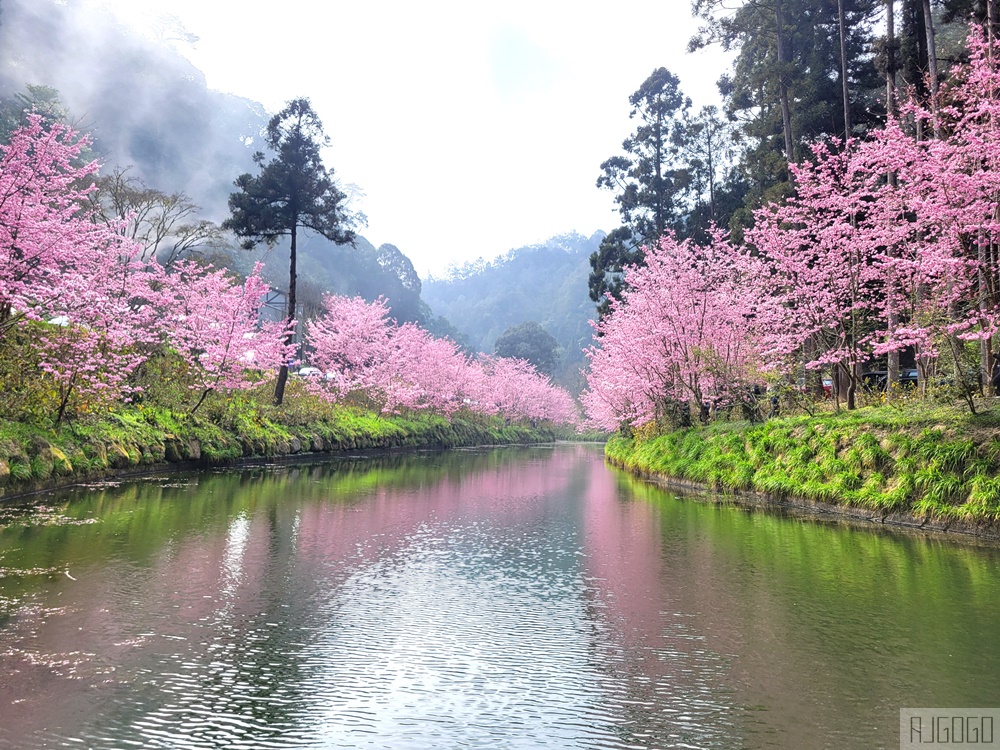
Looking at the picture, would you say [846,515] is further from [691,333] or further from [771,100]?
[771,100]

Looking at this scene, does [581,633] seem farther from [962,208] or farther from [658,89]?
[658,89]

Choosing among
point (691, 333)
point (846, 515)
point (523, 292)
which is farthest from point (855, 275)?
point (523, 292)

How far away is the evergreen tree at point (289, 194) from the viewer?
30609 millimetres

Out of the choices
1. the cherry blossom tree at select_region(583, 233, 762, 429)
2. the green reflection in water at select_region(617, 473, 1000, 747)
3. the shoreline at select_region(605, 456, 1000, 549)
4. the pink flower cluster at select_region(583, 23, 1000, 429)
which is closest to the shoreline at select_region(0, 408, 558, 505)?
the green reflection in water at select_region(617, 473, 1000, 747)

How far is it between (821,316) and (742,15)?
1591 cm

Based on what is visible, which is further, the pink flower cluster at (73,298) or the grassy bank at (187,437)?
the grassy bank at (187,437)

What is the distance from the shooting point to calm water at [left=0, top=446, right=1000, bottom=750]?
4125 millimetres

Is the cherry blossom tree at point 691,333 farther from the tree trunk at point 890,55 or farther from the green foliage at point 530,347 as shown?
the green foliage at point 530,347

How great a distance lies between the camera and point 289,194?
31.2 metres

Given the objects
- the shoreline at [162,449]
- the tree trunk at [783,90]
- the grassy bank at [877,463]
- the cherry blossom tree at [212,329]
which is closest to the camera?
the grassy bank at [877,463]

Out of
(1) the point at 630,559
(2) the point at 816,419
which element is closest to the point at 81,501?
(1) the point at 630,559

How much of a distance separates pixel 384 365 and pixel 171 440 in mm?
22206

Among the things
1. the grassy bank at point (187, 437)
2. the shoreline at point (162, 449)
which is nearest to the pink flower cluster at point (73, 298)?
the grassy bank at point (187, 437)

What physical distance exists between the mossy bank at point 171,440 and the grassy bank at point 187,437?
23 millimetres
